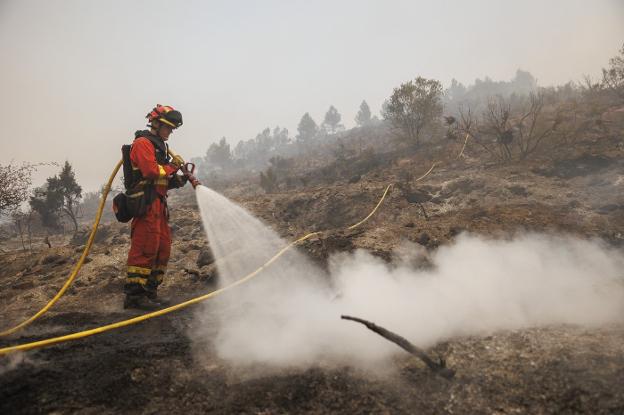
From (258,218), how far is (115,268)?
13.1ft

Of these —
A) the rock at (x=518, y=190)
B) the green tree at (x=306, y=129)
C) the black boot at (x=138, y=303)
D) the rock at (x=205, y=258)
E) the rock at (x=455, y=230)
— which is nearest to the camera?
the black boot at (x=138, y=303)

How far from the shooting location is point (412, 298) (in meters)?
3.33

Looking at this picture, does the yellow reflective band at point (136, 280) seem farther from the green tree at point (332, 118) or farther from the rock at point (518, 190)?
the green tree at point (332, 118)

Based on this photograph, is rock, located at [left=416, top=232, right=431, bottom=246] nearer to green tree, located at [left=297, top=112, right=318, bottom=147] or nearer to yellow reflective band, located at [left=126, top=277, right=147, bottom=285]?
yellow reflective band, located at [left=126, top=277, right=147, bottom=285]

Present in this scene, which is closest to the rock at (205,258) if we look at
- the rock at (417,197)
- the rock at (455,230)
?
the rock at (455,230)

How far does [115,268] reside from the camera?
5.38 meters

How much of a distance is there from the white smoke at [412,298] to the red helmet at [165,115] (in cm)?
234

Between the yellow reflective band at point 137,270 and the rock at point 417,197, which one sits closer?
the yellow reflective band at point 137,270

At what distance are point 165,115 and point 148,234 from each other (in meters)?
1.49

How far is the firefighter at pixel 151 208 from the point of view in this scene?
3.54 m

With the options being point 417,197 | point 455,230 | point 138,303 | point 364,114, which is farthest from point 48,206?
point 364,114

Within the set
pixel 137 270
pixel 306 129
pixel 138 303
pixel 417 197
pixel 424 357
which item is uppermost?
pixel 306 129

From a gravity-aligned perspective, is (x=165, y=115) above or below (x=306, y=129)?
below

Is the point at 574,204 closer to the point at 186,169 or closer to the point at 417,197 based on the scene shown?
the point at 417,197
